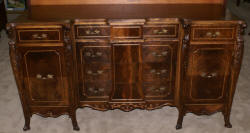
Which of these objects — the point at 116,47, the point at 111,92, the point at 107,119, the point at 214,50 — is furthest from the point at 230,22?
the point at 107,119

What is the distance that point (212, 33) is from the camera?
7.82 feet

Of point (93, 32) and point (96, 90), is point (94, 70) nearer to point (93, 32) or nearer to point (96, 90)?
point (96, 90)

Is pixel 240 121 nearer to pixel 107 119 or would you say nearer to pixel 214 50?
pixel 214 50

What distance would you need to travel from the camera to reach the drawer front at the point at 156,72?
8.54 ft

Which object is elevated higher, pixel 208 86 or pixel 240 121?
pixel 208 86

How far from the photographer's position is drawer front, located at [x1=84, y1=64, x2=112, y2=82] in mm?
2586

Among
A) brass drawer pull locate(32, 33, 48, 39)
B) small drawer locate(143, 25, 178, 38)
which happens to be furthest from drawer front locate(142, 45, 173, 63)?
brass drawer pull locate(32, 33, 48, 39)

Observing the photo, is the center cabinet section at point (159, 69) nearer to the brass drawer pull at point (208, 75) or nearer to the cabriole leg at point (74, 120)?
the brass drawer pull at point (208, 75)

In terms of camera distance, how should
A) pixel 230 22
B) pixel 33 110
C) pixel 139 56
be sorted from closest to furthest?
pixel 230 22 → pixel 139 56 → pixel 33 110

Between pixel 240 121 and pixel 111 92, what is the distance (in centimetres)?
139

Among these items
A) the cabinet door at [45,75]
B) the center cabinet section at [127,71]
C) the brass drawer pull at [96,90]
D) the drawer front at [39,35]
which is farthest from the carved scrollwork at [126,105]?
the drawer front at [39,35]

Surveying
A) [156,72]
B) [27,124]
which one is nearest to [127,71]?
[156,72]

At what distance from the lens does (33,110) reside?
106 inches

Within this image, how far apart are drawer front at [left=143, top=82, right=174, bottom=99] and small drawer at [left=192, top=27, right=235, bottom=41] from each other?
0.56 metres
